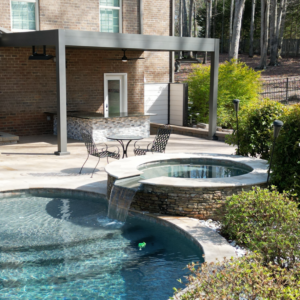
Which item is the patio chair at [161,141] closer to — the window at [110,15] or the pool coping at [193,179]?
the pool coping at [193,179]

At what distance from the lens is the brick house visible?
1369 cm

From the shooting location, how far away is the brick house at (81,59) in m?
13.7

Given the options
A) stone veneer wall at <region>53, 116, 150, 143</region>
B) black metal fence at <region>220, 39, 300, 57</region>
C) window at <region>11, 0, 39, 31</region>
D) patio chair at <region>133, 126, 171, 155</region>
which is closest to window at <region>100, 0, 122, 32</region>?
window at <region>11, 0, 39, 31</region>

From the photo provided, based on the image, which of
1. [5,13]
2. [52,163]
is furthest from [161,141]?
[5,13]

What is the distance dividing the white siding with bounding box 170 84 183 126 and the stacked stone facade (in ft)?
3.83

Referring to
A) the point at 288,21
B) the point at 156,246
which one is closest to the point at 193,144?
the point at 156,246

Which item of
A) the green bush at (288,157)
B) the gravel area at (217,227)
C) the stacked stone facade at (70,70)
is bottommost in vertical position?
the gravel area at (217,227)

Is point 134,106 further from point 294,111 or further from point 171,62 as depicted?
point 294,111

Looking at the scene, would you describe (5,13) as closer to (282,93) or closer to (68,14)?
(68,14)

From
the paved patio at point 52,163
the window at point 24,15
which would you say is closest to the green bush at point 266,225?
the paved patio at point 52,163

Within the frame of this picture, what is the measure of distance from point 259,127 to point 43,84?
328 inches

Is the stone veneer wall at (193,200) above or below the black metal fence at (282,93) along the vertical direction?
below

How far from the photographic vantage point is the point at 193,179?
718 cm

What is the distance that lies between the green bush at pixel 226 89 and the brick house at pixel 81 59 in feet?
5.17
